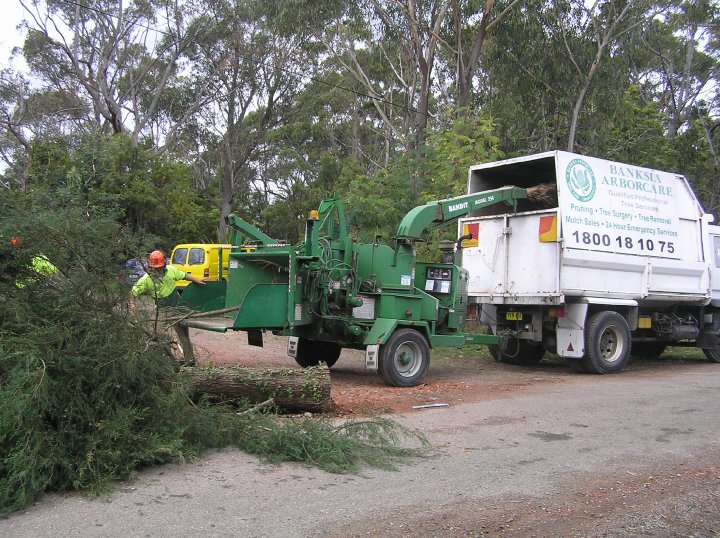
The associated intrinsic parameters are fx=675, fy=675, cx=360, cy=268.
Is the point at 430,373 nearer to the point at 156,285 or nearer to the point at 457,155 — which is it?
the point at 156,285

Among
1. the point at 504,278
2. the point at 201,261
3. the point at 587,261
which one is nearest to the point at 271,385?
the point at 504,278

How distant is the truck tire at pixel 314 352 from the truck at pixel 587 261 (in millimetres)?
2795

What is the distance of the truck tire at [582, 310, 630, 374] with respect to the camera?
11.3m

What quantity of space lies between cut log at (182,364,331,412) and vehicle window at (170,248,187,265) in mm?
14656

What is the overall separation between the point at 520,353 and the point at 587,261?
2.71 metres

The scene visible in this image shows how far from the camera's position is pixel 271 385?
7141 millimetres

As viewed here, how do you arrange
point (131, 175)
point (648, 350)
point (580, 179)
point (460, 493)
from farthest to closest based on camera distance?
1. point (131, 175)
2. point (648, 350)
3. point (580, 179)
4. point (460, 493)

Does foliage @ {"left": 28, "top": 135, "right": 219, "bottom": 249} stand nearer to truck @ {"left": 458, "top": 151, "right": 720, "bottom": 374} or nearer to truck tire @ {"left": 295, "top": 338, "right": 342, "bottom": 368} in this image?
truck tire @ {"left": 295, "top": 338, "right": 342, "bottom": 368}

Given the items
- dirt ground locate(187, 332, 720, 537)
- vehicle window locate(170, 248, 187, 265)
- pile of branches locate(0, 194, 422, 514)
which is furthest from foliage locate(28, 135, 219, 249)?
dirt ground locate(187, 332, 720, 537)

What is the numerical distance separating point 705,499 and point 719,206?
914 inches

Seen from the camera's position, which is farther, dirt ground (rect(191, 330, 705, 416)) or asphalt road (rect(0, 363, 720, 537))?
dirt ground (rect(191, 330, 705, 416))

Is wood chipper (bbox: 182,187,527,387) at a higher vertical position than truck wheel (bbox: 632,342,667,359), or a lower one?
higher

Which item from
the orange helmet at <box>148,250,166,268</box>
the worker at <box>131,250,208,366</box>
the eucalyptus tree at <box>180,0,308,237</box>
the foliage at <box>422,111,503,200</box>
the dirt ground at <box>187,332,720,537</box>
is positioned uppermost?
the eucalyptus tree at <box>180,0,308,237</box>

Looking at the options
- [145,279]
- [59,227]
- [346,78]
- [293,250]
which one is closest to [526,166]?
[293,250]
